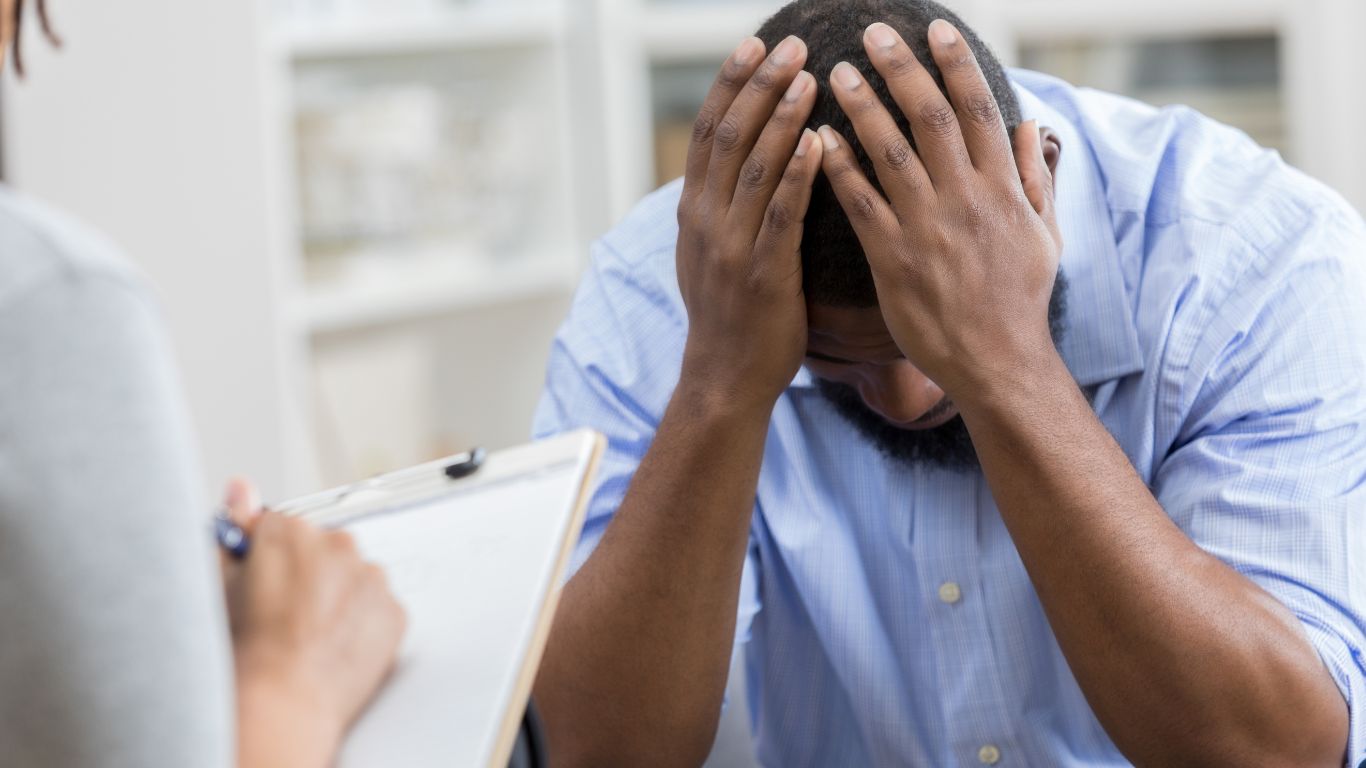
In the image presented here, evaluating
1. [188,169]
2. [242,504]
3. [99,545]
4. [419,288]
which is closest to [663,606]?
[242,504]

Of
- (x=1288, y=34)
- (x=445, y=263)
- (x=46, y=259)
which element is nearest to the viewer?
(x=46, y=259)

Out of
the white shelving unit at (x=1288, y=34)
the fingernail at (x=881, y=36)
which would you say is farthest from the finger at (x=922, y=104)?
the white shelving unit at (x=1288, y=34)

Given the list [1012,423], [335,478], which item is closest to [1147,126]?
[1012,423]

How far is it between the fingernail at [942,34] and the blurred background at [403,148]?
1439 mm

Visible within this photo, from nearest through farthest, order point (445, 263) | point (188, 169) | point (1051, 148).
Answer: point (1051, 148), point (188, 169), point (445, 263)

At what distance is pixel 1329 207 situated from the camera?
1043 mm

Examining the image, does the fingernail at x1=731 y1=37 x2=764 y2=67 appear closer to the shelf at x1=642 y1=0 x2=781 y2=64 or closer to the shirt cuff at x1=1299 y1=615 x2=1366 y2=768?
the shirt cuff at x1=1299 y1=615 x2=1366 y2=768

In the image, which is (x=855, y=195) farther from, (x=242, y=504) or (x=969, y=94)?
(x=242, y=504)

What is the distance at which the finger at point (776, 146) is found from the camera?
2.88 feet

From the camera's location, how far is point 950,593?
1.10 metres

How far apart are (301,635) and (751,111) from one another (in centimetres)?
45

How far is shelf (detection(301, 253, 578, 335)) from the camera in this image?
241 centimetres

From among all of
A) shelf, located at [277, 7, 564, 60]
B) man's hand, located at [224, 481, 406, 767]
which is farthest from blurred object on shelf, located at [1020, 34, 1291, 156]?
man's hand, located at [224, 481, 406, 767]

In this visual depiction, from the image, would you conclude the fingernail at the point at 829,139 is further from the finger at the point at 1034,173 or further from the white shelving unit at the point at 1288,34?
the white shelving unit at the point at 1288,34
